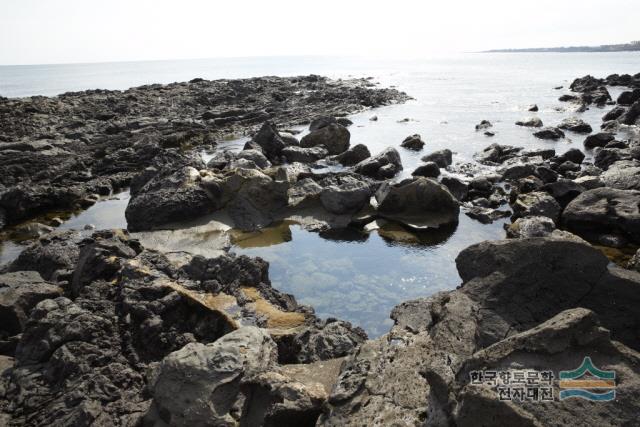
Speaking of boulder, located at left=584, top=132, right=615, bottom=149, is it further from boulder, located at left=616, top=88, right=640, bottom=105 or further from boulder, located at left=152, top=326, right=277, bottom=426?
boulder, located at left=152, top=326, right=277, bottom=426

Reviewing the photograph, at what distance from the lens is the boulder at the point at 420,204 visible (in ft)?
51.2

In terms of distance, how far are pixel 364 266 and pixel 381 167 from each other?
10491mm

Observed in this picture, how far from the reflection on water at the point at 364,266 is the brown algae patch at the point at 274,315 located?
1.03m

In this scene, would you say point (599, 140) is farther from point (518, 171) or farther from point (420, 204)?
point (420, 204)

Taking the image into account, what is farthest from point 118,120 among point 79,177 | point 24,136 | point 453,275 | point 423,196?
point 453,275

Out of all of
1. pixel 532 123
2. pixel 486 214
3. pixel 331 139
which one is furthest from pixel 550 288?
pixel 532 123

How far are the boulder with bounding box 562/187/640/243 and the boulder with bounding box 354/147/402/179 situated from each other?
344 inches

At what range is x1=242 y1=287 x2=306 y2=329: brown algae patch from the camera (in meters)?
8.92

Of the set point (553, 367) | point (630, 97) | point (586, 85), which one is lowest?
point (553, 367)

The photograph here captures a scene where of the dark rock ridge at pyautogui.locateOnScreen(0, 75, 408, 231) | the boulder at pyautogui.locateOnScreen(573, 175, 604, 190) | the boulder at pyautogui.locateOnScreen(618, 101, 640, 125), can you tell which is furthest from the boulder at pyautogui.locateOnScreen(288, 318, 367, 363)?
the boulder at pyautogui.locateOnScreen(618, 101, 640, 125)

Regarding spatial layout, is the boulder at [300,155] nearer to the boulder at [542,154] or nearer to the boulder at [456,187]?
the boulder at [456,187]

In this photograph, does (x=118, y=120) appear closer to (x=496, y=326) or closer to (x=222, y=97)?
(x=222, y=97)

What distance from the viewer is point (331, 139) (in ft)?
92.2

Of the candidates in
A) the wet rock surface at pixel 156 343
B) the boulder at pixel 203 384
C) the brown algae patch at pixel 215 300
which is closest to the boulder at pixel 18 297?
the wet rock surface at pixel 156 343
